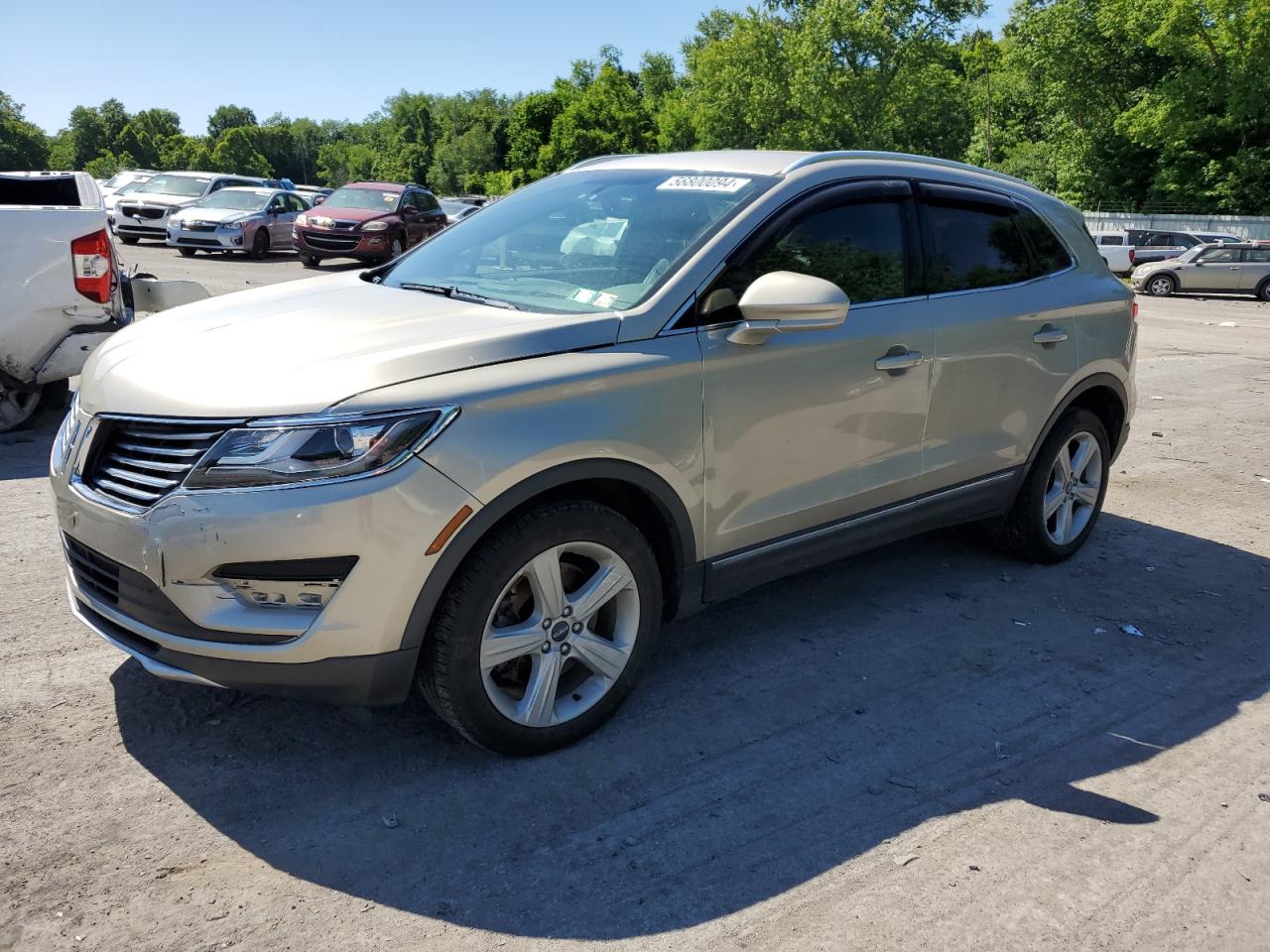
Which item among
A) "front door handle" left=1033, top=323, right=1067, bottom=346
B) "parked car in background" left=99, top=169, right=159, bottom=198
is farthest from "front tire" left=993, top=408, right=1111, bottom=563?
"parked car in background" left=99, top=169, right=159, bottom=198

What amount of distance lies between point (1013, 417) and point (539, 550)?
257cm

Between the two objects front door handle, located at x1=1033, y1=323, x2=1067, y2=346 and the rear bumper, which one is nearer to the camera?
the rear bumper

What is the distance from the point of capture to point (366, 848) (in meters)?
2.89

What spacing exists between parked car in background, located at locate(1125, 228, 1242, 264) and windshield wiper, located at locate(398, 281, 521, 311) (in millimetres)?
30790

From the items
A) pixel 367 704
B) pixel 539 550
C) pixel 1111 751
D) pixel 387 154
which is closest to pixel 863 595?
pixel 1111 751

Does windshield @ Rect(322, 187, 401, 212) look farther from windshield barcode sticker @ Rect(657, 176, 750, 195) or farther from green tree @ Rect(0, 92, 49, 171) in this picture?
green tree @ Rect(0, 92, 49, 171)

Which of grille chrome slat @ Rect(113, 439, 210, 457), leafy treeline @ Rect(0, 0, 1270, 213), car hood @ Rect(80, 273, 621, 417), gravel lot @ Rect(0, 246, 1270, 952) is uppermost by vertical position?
leafy treeline @ Rect(0, 0, 1270, 213)

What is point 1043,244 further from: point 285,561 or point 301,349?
point 285,561

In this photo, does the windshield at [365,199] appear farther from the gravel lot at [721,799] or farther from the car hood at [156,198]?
the gravel lot at [721,799]

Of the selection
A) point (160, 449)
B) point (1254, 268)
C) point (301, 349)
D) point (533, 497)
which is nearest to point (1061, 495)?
point (533, 497)

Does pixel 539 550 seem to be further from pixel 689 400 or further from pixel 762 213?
pixel 762 213

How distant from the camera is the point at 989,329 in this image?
4531 millimetres

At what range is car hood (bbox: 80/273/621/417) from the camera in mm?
2934

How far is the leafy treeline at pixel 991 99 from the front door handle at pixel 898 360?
43.8 metres
